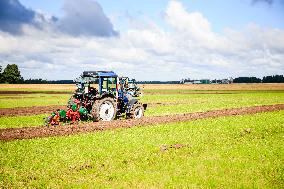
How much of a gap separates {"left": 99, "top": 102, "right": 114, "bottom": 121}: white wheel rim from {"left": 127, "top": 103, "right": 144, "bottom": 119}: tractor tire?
5.10 feet

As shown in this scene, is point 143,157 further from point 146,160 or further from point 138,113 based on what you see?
point 138,113

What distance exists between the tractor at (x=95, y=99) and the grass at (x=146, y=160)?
3.77m

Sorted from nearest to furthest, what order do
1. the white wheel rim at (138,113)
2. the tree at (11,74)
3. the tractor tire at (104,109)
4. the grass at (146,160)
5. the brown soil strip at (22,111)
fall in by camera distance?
the grass at (146,160), the tractor tire at (104,109), the white wheel rim at (138,113), the brown soil strip at (22,111), the tree at (11,74)

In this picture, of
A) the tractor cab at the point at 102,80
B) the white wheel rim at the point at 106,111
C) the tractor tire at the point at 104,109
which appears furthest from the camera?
the tractor cab at the point at 102,80

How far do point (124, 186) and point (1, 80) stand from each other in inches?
4342

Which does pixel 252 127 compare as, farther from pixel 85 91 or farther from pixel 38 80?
pixel 38 80

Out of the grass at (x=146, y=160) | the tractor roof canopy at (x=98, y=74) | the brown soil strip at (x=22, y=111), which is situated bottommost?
the brown soil strip at (x=22, y=111)

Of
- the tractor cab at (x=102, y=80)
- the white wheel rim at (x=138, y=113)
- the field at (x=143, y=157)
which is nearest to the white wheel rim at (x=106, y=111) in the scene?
the tractor cab at (x=102, y=80)

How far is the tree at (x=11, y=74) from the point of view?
10769cm

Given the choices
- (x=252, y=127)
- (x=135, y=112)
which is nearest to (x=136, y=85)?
(x=135, y=112)

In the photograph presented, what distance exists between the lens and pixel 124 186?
7645 millimetres

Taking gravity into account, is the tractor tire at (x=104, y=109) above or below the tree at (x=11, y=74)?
below

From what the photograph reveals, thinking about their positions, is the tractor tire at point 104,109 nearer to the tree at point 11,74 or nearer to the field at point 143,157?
the field at point 143,157

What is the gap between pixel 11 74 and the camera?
10819 centimetres
